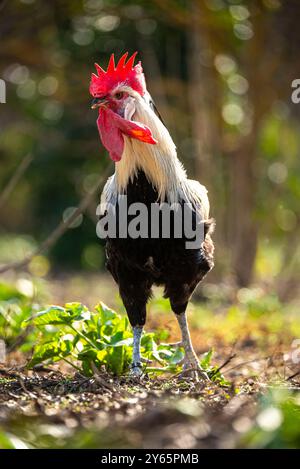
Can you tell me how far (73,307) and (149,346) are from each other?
70 centimetres

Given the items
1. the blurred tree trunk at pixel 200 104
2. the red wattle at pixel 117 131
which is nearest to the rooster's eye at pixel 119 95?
the red wattle at pixel 117 131

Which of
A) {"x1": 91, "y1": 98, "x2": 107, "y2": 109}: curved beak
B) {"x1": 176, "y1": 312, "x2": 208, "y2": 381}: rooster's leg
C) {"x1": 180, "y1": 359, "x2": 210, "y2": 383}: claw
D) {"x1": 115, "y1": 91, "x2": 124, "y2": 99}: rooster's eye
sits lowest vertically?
{"x1": 180, "y1": 359, "x2": 210, "y2": 383}: claw

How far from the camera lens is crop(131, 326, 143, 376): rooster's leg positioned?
4.93 metres

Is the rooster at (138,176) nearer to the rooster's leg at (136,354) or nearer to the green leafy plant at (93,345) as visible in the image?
the rooster's leg at (136,354)

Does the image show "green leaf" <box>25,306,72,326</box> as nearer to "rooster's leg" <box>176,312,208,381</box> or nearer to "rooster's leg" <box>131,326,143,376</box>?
"rooster's leg" <box>131,326,143,376</box>

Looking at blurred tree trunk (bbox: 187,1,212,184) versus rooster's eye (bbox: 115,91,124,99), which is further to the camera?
blurred tree trunk (bbox: 187,1,212,184)

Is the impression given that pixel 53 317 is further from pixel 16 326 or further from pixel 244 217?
pixel 244 217

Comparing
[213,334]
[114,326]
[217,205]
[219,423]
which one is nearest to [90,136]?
[217,205]

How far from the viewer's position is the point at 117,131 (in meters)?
5.01

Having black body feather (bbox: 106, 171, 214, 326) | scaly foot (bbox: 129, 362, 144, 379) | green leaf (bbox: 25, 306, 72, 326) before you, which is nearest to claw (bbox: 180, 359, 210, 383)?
scaly foot (bbox: 129, 362, 144, 379)

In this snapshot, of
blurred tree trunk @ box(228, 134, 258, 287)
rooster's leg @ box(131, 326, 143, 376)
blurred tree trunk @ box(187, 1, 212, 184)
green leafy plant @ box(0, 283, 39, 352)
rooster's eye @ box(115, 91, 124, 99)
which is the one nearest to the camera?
rooster's leg @ box(131, 326, 143, 376)

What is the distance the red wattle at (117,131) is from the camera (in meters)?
4.94

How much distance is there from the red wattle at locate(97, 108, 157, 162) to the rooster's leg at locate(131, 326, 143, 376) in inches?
45.6

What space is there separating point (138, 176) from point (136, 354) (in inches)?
46.0
